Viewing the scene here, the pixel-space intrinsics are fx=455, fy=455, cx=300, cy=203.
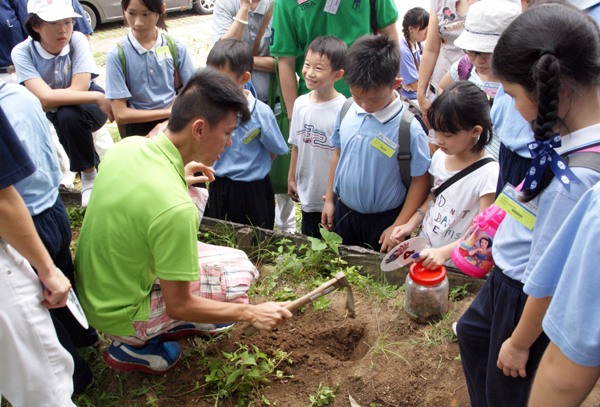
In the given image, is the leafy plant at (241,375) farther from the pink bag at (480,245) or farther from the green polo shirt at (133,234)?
the pink bag at (480,245)

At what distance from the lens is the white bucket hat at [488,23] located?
99.3 inches

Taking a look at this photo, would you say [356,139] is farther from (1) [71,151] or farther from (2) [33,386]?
(1) [71,151]

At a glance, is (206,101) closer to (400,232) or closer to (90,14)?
(400,232)

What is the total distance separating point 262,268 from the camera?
315 centimetres

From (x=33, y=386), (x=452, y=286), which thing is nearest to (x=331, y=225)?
(x=452, y=286)

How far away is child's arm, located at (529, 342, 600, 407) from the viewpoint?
3.30ft

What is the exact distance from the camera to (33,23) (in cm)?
335

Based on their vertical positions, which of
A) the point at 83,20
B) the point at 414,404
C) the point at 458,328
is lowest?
the point at 414,404

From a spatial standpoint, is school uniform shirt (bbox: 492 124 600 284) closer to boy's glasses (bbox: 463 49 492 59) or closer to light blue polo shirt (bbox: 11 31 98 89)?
boy's glasses (bbox: 463 49 492 59)

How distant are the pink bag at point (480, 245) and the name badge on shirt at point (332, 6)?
2.16m

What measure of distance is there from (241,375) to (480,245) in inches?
51.5

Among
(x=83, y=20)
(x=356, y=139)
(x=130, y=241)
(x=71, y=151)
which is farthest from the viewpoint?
(x=83, y=20)

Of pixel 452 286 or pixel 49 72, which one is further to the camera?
pixel 49 72

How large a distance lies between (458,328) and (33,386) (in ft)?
5.57
